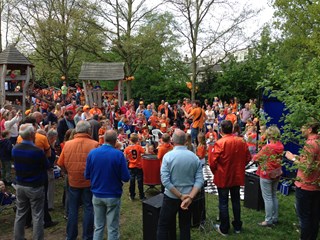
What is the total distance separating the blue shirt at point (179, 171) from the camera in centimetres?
393

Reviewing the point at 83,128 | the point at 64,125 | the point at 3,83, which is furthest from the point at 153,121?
the point at 83,128

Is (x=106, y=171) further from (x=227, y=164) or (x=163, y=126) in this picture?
(x=163, y=126)

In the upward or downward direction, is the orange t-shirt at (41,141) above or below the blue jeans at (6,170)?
above

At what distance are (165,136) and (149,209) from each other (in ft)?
7.54

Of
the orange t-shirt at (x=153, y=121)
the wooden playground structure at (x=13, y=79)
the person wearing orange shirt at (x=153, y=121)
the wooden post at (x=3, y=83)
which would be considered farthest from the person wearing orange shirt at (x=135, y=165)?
the wooden post at (x=3, y=83)

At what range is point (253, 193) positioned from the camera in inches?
252

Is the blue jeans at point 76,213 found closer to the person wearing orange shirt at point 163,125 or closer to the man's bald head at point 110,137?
the man's bald head at point 110,137

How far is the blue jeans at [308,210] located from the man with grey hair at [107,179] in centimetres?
249

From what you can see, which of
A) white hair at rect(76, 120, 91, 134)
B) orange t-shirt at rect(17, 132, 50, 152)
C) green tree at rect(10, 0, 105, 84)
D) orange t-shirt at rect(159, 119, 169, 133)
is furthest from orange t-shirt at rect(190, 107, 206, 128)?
green tree at rect(10, 0, 105, 84)

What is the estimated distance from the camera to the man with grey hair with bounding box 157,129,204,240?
393cm

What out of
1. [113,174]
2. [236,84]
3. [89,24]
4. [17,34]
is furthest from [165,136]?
[17,34]

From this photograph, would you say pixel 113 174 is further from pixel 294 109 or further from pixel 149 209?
pixel 294 109

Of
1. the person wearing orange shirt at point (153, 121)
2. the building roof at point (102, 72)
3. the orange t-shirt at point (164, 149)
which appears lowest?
the orange t-shirt at point (164, 149)

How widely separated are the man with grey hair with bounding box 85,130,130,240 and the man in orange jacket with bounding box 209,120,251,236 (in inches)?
63.1
